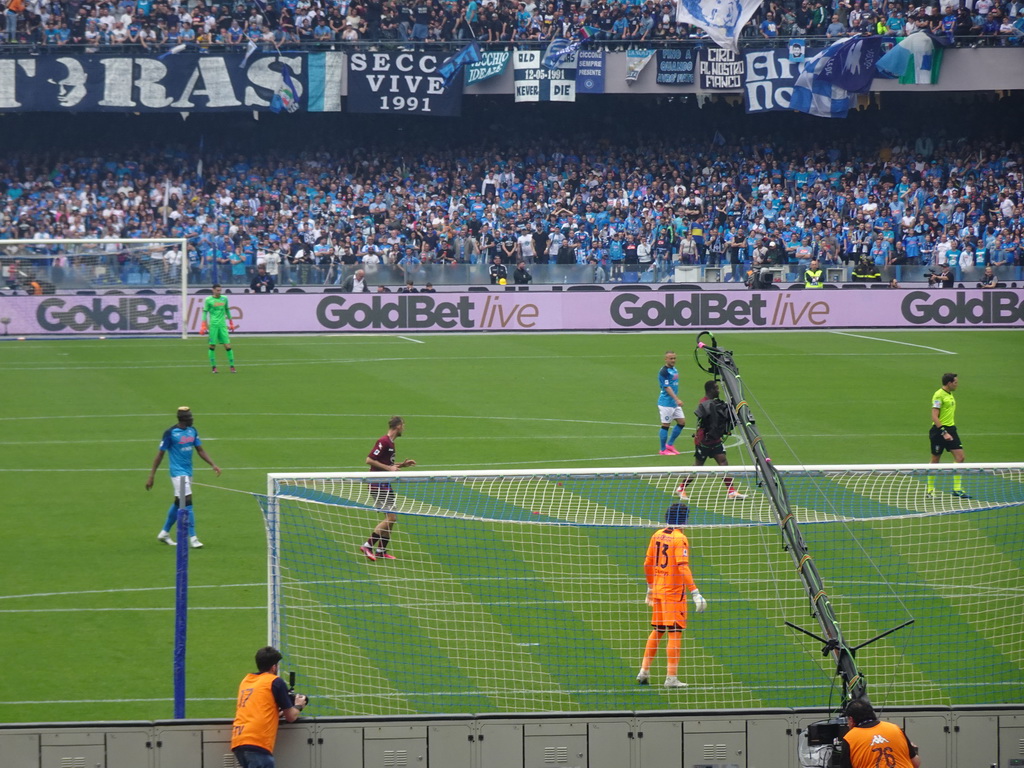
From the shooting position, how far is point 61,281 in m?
32.5

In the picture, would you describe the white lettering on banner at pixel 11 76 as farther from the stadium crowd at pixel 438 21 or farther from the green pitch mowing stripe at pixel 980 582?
the green pitch mowing stripe at pixel 980 582

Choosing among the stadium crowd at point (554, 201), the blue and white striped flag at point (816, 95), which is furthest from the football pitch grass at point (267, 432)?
the blue and white striped flag at point (816, 95)

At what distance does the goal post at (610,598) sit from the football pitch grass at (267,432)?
0.79 ft

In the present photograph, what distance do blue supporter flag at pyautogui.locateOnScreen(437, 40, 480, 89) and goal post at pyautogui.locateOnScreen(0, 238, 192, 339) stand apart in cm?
1449

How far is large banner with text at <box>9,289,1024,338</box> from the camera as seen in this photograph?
3478cm

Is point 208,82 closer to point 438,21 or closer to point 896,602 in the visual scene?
point 438,21

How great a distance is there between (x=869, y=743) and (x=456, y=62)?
40.4 metres

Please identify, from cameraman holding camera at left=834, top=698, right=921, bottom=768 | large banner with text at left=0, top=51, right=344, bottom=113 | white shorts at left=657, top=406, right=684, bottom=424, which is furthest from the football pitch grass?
large banner with text at left=0, top=51, right=344, bottom=113

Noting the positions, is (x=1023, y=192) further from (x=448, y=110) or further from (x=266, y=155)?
(x=266, y=155)

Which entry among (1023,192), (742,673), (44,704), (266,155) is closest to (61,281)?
(266,155)

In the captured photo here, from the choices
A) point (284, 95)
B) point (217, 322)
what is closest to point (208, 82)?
point (284, 95)

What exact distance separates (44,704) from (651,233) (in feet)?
116

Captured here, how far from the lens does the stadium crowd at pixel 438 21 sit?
147 feet

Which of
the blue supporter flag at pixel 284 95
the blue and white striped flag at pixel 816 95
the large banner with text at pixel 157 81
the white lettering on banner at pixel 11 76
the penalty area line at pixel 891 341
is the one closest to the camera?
the penalty area line at pixel 891 341
